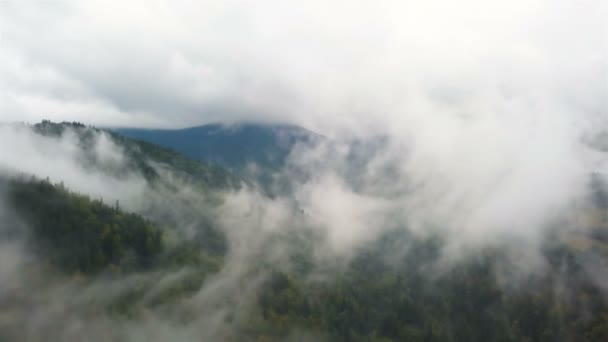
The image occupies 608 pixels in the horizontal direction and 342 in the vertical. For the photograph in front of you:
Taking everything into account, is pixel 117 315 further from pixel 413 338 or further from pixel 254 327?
pixel 413 338

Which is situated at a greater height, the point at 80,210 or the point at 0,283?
the point at 80,210

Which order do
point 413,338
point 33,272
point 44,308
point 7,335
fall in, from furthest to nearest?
point 413,338
point 33,272
point 44,308
point 7,335

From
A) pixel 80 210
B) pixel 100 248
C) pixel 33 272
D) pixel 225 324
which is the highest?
pixel 80 210

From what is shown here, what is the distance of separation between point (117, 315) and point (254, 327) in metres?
55.8

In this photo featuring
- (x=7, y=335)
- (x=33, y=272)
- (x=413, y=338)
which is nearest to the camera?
(x=7, y=335)

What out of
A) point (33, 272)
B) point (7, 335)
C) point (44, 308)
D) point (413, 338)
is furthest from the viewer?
point (413, 338)

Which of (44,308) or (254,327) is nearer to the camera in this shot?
(44,308)

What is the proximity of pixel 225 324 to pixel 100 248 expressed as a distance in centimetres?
6496

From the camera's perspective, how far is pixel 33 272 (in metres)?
184

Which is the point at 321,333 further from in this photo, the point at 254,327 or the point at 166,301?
the point at 166,301

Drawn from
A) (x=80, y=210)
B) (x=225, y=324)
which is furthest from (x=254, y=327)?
(x=80, y=210)

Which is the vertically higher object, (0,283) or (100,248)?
(100,248)

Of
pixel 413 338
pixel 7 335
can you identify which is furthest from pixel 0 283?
pixel 413 338

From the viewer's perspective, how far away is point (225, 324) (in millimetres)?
191750
